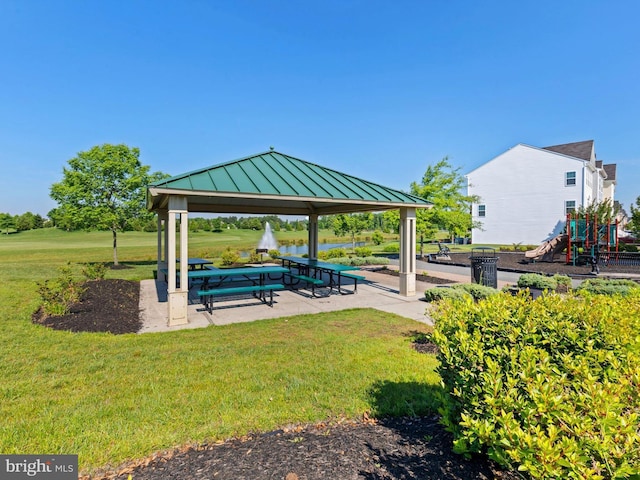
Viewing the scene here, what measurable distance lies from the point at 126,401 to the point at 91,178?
17.3m

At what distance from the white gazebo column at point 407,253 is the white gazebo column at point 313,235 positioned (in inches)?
212

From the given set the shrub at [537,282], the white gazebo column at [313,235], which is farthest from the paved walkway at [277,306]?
the white gazebo column at [313,235]

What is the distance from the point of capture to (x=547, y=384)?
1690mm

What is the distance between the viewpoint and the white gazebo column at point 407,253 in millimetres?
9766

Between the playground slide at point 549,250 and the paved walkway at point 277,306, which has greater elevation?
the playground slide at point 549,250

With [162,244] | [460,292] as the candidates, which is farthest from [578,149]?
[162,244]

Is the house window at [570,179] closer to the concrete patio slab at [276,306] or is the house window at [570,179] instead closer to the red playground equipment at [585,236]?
the red playground equipment at [585,236]

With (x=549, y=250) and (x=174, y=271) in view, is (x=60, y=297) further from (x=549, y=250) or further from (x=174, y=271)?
(x=549, y=250)

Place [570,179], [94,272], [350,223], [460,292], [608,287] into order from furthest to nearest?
[350,223] < [570,179] < [94,272] < [608,287] < [460,292]

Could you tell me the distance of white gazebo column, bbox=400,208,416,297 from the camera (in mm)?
9766

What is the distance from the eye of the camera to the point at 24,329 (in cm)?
616

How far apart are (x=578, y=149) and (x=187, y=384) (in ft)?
125

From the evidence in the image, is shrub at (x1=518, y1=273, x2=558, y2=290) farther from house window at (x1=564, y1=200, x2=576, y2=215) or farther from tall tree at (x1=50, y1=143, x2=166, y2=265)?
house window at (x1=564, y1=200, x2=576, y2=215)

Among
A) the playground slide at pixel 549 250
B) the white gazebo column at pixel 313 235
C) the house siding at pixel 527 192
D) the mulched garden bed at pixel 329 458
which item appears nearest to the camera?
the mulched garden bed at pixel 329 458
